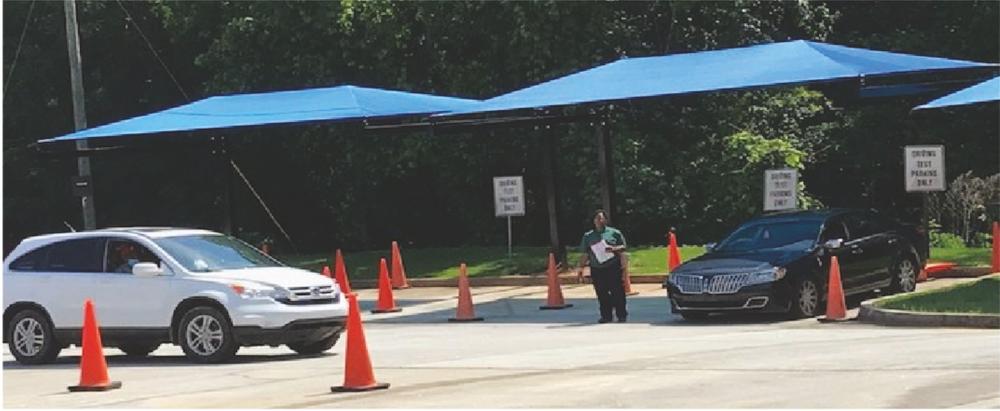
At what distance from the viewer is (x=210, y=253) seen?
18.4 meters

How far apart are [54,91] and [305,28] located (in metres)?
12.4

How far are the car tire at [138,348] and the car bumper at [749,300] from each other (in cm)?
689

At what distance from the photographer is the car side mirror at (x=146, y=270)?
17609 millimetres

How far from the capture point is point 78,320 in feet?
59.7

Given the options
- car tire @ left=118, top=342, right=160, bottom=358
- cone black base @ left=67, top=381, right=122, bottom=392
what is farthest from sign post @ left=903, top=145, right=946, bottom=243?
cone black base @ left=67, top=381, right=122, bottom=392

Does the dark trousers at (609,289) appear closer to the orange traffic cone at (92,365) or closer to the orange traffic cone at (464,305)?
the orange traffic cone at (464,305)

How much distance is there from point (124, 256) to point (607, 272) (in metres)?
6.60

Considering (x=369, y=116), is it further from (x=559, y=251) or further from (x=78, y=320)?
(x=78, y=320)

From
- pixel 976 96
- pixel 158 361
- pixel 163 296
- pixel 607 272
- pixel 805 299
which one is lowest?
pixel 158 361

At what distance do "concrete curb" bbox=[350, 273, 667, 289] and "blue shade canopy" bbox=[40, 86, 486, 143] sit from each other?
11.6 ft

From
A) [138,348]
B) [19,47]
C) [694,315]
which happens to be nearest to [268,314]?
[138,348]

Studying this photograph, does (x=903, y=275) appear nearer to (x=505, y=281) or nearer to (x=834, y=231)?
(x=834, y=231)

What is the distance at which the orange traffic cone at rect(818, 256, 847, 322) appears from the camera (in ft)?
66.2

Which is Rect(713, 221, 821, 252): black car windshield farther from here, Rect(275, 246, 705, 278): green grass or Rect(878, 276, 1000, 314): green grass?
Rect(275, 246, 705, 278): green grass
